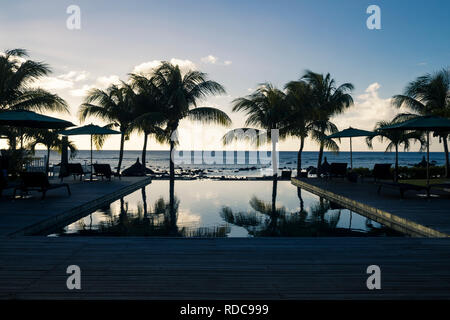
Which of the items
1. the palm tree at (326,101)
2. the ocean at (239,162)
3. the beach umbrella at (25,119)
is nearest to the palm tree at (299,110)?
the palm tree at (326,101)

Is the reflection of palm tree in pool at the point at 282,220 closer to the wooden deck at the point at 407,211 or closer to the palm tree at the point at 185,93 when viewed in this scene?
the wooden deck at the point at 407,211

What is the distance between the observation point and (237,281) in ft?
10.0

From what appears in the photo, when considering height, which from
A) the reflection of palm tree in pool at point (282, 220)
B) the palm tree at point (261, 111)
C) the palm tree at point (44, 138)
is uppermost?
the palm tree at point (261, 111)

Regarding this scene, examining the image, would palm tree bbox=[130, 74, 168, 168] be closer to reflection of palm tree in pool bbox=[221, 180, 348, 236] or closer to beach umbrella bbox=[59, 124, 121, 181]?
beach umbrella bbox=[59, 124, 121, 181]

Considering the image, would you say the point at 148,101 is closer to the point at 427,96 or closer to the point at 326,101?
the point at 326,101

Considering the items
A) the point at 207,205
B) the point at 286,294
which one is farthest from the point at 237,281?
the point at 207,205

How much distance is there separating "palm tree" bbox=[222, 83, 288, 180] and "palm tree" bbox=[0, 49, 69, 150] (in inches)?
326

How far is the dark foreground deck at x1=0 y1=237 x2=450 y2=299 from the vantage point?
2795 millimetres

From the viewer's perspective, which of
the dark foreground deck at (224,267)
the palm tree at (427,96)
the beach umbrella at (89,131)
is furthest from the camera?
the palm tree at (427,96)

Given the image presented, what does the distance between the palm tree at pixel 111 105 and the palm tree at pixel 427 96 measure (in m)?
14.0

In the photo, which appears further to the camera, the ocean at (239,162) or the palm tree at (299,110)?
the ocean at (239,162)

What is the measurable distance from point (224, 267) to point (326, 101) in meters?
15.5

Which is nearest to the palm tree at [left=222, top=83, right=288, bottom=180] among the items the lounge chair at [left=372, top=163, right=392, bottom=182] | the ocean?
the lounge chair at [left=372, top=163, right=392, bottom=182]

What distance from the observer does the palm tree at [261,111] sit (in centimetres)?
1781
